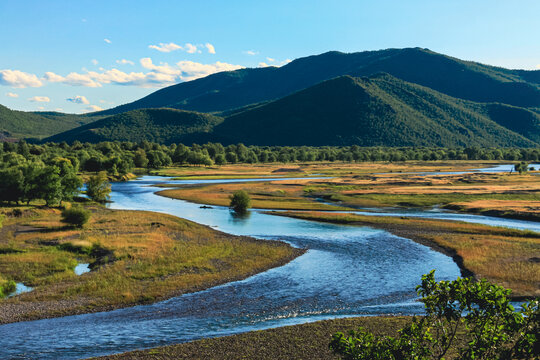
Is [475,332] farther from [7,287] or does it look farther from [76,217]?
[76,217]

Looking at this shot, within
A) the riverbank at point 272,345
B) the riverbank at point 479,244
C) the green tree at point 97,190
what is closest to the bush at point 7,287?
the riverbank at point 272,345

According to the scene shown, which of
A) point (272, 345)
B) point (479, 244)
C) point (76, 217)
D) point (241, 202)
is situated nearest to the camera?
point (272, 345)

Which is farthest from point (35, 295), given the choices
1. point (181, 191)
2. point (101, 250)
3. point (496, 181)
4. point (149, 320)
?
point (496, 181)

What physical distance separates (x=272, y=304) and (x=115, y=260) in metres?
20.8

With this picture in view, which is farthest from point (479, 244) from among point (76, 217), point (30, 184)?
point (30, 184)

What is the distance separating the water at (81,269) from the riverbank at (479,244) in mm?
39595

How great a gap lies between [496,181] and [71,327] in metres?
145

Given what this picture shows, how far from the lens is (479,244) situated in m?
55.2

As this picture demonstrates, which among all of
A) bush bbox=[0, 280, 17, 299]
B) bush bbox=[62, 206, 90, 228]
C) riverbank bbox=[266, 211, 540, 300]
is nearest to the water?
bush bbox=[0, 280, 17, 299]

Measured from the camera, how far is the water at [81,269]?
43.0 metres

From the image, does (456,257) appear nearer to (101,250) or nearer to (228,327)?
(228,327)

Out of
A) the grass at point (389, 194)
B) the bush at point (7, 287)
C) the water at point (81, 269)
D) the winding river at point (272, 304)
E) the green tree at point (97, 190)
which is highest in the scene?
the green tree at point (97, 190)

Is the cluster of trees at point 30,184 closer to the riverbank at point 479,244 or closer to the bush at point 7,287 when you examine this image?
the riverbank at point 479,244

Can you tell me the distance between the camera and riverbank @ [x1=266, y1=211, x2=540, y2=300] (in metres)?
41.3
